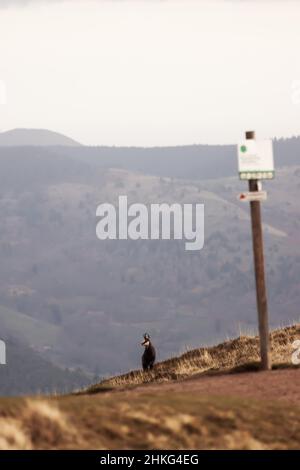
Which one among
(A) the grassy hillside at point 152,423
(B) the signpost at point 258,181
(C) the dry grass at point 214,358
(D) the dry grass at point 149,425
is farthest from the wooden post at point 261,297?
(D) the dry grass at point 149,425

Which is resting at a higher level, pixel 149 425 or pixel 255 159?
pixel 255 159

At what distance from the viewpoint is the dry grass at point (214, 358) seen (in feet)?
110

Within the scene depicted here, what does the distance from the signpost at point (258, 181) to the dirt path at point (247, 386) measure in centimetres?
116

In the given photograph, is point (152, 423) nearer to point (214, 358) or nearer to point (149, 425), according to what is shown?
point (149, 425)

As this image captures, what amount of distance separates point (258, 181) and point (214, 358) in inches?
407

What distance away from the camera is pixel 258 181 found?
2770 cm

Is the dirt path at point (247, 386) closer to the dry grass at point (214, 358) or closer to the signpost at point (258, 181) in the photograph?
the signpost at point (258, 181)

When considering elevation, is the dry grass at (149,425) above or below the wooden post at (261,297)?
below

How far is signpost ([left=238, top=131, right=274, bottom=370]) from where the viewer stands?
26859 millimetres

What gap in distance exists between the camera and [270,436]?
18750 millimetres

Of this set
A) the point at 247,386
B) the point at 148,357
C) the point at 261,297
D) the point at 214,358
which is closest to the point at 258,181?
the point at 261,297
